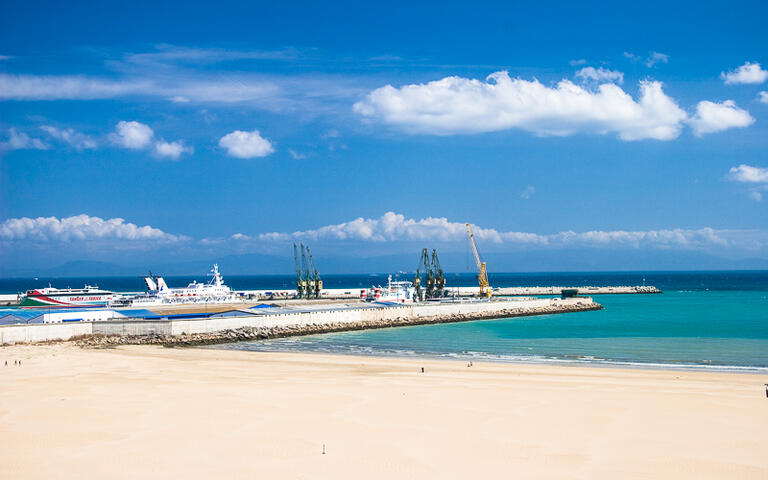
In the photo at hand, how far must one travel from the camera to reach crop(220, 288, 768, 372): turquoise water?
147 ft

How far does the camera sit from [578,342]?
56.6 meters

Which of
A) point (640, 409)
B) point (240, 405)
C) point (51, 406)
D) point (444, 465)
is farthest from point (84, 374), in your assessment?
point (640, 409)

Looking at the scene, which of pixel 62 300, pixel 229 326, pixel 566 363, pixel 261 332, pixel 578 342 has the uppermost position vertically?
pixel 62 300

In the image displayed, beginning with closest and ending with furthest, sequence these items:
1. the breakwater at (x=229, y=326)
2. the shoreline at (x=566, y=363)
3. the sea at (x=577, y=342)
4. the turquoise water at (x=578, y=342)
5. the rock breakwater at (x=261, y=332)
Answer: the shoreline at (x=566, y=363), the sea at (x=577, y=342), the turquoise water at (x=578, y=342), the breakwater at (x=229, y=326), the rock breakwater at (x=261, y=332)

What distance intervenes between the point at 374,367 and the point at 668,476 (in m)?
23.3

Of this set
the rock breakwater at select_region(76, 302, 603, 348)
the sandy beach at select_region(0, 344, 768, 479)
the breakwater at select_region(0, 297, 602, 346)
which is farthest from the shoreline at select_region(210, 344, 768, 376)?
the breakwater at select_region(0, 297, 602, 346)

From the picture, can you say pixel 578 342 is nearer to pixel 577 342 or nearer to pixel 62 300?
pixel 577 342

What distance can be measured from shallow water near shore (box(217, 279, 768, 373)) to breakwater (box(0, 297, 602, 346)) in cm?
250

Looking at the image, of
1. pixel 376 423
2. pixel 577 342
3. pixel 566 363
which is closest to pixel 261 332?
pixel 577 342

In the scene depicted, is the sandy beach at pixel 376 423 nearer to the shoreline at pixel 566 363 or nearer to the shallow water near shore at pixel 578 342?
the shoreline at pixel 566 363

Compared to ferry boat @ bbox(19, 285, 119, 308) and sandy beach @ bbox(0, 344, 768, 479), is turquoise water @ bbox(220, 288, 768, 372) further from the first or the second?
ferry boat @ bbox(19, 285, 119, 308)

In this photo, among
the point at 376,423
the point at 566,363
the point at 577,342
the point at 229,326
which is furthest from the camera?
the point at 229,326

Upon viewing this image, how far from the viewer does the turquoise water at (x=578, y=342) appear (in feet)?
147

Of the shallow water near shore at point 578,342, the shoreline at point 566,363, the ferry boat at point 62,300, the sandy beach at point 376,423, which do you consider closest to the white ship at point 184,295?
the ferry boat at point 62,300
